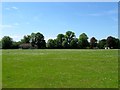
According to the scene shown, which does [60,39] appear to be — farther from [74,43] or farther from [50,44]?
[50,44]

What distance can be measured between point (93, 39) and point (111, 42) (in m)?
15.9

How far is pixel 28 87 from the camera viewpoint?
1536cm

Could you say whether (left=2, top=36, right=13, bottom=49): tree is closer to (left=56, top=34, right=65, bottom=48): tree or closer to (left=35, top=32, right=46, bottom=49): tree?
(left=35, top=32, right=46, bottom=49): tree

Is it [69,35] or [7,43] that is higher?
[69,35]

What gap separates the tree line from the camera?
559 feet

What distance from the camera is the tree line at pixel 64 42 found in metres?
170

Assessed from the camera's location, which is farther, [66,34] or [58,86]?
[66,34]

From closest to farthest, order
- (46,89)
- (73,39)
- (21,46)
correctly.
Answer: (46,89), (21,46), (73,39)

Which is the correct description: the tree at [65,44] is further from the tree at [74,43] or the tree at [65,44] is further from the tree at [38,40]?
the tree at [38,40]

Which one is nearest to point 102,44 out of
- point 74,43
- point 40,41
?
point 74,43

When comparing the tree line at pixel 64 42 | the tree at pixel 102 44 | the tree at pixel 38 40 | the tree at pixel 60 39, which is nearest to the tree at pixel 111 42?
the tree line at pixel 64 42

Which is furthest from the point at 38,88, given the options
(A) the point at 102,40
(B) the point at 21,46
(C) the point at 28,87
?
(A) the point at 102,40

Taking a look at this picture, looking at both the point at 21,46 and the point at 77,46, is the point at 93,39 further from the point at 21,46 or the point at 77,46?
the point at 21,46

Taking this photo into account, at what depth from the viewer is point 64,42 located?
7052 inches
